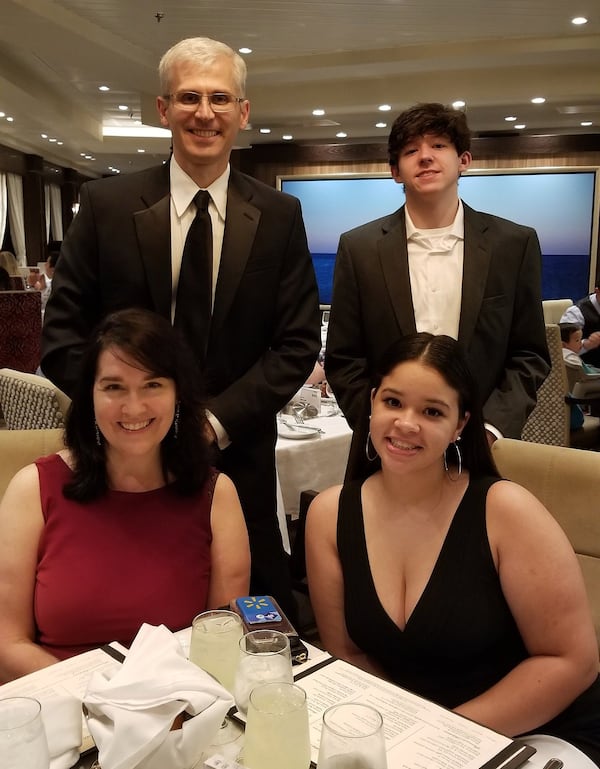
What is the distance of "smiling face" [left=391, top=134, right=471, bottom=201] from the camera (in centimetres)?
195

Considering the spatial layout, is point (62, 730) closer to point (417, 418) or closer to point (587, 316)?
point (417, 418)

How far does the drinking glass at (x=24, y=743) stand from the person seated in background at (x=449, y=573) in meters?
0.73

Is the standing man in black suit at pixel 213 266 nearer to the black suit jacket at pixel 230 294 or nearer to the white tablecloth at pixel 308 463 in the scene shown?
the black suit jacket at pixel 230 294

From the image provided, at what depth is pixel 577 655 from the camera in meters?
1.40

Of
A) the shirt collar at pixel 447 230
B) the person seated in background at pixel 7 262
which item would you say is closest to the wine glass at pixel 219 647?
the shirt collar at pixel 447 230

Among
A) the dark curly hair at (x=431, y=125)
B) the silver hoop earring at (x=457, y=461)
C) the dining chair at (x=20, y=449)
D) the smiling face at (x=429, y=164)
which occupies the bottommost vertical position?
the dining chair at (x=20, y=449)

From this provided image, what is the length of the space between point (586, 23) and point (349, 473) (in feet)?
18.5

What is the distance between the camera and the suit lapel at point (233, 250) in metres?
1.82

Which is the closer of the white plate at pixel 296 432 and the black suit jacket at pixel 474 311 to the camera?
the black suit jacket at pixel 474 311

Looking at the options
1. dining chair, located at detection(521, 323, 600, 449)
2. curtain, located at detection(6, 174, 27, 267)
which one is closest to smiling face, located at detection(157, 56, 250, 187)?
dining chair, located at detection(521, 323, 600, 449)

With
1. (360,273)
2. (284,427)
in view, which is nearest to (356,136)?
(284,427)

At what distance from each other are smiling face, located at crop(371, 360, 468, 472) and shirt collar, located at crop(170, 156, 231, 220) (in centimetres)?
66

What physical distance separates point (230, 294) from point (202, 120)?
0.41m

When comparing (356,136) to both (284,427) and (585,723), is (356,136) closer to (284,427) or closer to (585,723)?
(284,427)
